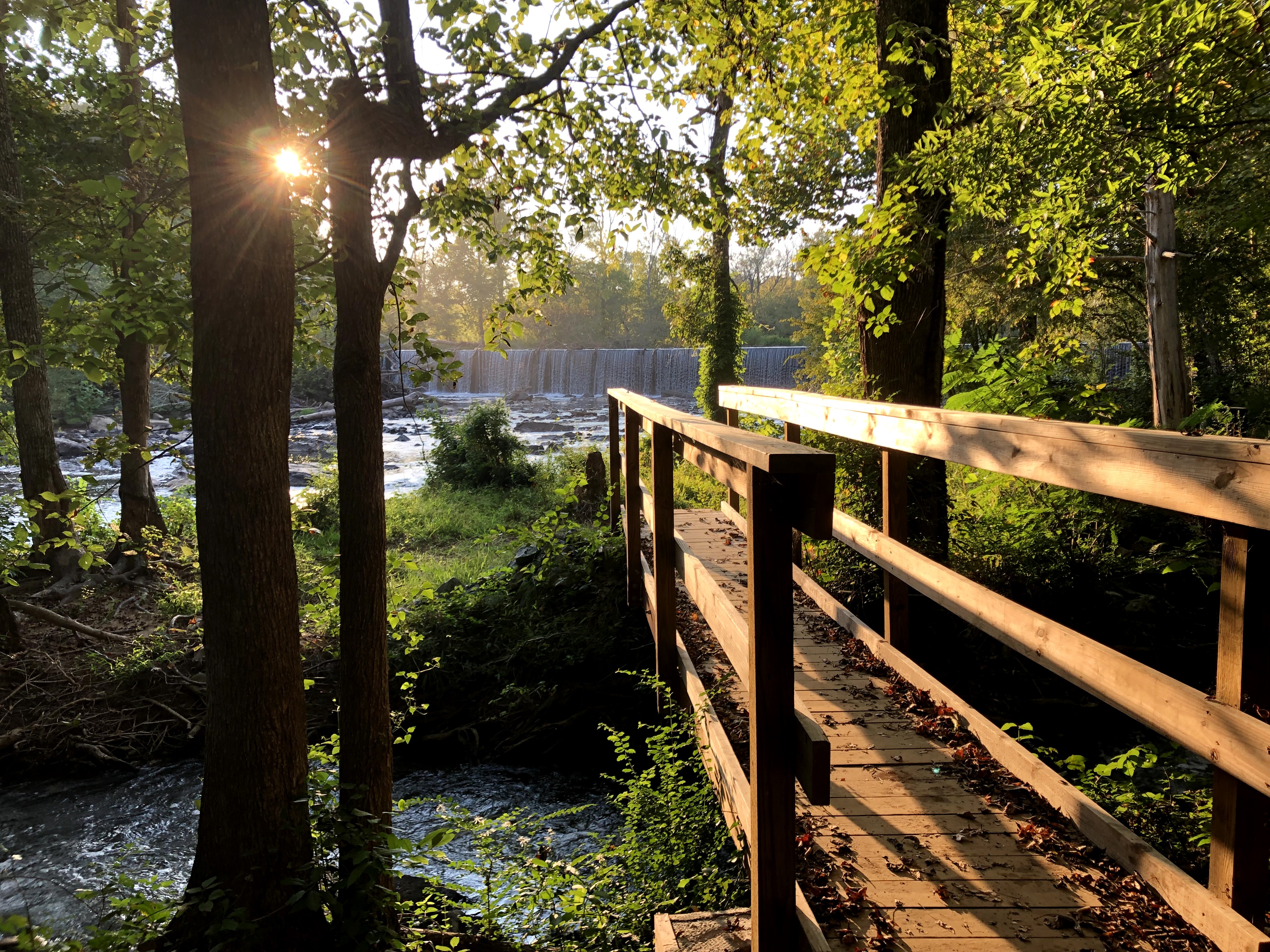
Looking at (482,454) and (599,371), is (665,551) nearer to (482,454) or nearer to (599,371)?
(482,454)

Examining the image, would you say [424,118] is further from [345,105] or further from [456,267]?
[456,267]

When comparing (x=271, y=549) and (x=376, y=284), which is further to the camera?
(x=376, y=284)

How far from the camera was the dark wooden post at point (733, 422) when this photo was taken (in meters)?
6.25

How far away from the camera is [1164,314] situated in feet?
38.8

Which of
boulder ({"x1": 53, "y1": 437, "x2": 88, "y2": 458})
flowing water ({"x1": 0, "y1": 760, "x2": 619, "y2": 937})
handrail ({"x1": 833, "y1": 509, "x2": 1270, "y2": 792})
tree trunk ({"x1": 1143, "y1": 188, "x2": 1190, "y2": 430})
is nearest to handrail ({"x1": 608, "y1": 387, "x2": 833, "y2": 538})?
handrail ({"x1": 833, "y1": 509, "x2": 1270, "y2": 792})

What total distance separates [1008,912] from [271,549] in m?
2.62

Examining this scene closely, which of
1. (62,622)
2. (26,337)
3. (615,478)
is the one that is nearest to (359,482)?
(615,478)

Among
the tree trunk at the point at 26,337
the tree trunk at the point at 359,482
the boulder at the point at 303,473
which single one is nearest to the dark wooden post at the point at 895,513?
the tree trunk at the point at 359,482

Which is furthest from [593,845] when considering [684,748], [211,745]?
[211,745]

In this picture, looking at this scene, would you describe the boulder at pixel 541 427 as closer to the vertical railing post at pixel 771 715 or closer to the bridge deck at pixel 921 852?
the bridge deck at pixel 921 852

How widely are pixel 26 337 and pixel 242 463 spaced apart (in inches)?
296

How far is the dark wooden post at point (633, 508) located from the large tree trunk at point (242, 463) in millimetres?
2757

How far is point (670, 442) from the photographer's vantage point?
12.2 feet

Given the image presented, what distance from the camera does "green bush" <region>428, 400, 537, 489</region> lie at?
15.3 m
